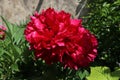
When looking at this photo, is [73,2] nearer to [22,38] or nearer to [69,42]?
[22,38]

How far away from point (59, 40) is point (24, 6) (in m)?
3.26

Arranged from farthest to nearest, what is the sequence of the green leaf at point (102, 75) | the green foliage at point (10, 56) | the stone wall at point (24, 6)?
the stone wall at point (24, 6), the green foliage at point (10, 56), the green leaf at point (102, 75)

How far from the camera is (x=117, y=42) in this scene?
8.18 ft

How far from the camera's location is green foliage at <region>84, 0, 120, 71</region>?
245cm

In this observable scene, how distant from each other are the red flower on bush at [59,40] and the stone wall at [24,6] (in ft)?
9.64

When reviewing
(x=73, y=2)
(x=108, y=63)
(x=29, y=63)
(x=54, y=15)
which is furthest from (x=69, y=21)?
(x=73, y=2)

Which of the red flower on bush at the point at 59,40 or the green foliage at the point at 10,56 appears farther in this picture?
the green foliage at the point at 10,56

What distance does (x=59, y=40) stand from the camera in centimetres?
184

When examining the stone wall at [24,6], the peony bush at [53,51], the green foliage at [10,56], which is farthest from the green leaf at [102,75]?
the stone wall at [24,6]

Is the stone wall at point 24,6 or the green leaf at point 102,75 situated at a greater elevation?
the green leaf at point 102,75

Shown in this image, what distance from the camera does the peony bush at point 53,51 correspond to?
185 cm

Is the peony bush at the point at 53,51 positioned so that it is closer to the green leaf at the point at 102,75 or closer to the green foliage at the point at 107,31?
the green leaf at the point at 102,75

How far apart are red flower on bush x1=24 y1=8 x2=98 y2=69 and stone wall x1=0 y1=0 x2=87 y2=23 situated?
294 cm

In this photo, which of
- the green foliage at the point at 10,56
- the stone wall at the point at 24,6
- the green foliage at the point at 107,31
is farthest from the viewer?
the stone wall at the point at 24,6
